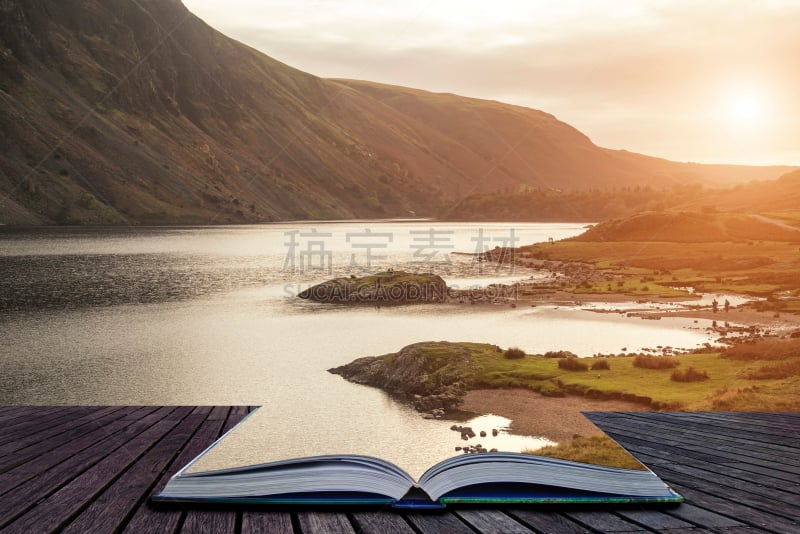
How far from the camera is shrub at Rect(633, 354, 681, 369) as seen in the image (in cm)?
3612

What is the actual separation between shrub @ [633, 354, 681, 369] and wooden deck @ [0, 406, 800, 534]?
26649 millimetres

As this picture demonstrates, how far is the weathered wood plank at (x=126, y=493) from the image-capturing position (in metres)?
5.38

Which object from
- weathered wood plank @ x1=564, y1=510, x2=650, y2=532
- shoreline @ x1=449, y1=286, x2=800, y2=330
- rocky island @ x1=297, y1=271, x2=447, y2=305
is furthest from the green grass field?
rocky island @ x1=297, y1=271, x2=447, y2=305

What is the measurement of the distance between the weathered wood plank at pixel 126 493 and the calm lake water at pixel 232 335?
2255 cm

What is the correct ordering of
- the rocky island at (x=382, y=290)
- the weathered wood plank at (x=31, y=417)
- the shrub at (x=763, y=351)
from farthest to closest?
the rocky island at (x=382, y=290), the shrub at (x=763, y=351), the weathered wood plank at (x=31, y=417)

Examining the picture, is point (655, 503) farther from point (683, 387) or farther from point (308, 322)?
point (308, 322)

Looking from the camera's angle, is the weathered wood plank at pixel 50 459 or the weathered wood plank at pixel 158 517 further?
the weathered wood plank at pixel 50 459

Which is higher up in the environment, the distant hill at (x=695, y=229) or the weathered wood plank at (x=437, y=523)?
the distant hill at (x=695, y=229)

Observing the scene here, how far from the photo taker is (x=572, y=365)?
37969 mm

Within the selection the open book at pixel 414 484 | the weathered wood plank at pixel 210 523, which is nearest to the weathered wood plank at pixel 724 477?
the open book at pixel 414 484

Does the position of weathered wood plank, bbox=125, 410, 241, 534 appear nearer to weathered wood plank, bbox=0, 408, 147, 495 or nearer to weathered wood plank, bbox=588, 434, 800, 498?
weathered wood plank, bbox=0, 408, 147, 495

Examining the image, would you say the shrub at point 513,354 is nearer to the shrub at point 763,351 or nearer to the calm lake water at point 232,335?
the calm lake water at point 232,335

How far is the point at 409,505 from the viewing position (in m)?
5.54

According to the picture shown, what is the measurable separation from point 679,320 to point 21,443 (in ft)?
191
